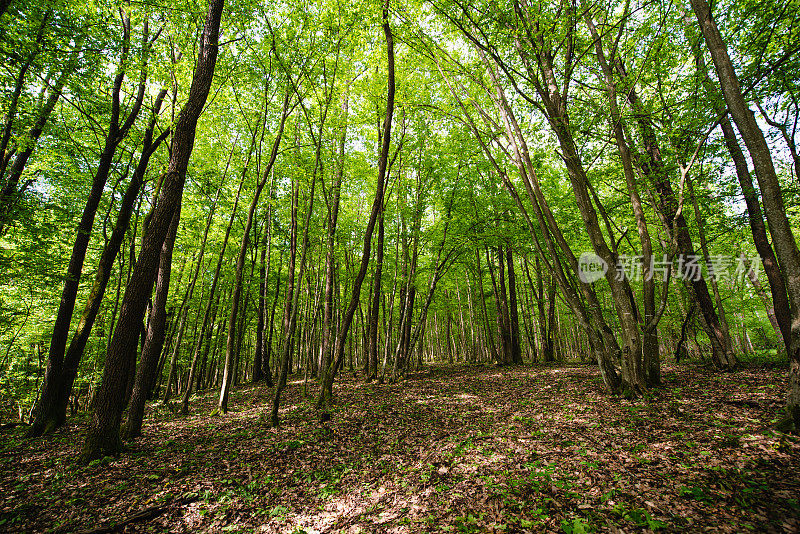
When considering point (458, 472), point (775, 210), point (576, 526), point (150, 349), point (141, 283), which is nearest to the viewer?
point (576, 526)

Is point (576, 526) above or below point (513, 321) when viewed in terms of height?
below

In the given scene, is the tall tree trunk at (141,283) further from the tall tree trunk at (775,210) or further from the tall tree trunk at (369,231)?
the tall tree trunk at (775,210)

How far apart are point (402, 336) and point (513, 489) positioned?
9258 mm

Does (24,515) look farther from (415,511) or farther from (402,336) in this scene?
(402,336)

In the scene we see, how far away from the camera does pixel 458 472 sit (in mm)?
4496

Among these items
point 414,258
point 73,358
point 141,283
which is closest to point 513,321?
point 414,258

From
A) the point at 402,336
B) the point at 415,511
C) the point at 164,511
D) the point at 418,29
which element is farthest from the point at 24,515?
the point at 418,29

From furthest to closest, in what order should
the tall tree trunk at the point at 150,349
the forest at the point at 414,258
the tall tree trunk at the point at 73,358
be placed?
the tall tree trunk at the point at 73,358 < the tall tree trunk at the point at 150,349 < the forest at the point at 414,258

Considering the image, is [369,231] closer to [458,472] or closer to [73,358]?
[458,472]

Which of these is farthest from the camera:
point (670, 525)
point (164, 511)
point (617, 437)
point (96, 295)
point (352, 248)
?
point (352, 248)

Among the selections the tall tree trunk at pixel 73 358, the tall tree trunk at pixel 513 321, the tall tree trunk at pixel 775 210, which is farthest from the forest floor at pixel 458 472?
the tall tree trunk at pixel 513 321

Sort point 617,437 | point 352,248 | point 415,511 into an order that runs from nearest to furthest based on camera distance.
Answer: point 415,511, point 617,437, point 352,248

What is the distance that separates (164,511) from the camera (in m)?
3.97

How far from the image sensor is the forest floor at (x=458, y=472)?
3.21 meters
